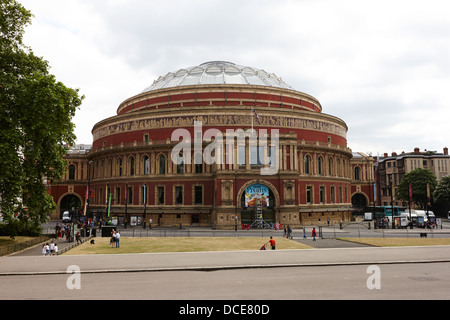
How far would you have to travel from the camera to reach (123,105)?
70188mm

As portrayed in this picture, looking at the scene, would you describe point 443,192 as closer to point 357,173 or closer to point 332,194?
point 357,173

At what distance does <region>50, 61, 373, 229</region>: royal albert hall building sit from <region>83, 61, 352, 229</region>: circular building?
0.15 m

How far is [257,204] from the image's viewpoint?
47.4 metres

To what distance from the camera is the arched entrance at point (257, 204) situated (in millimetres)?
47375

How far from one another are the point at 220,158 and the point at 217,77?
2201 cm

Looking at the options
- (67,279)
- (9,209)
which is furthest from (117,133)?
(67,279)

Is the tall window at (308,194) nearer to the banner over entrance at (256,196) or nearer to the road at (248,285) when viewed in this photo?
the banner over entrance at (256,196)

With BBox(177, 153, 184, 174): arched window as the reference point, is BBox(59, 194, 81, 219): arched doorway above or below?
below

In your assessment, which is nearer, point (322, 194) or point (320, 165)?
point (322, 194)

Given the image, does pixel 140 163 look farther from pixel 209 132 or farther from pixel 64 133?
pixel 64 133

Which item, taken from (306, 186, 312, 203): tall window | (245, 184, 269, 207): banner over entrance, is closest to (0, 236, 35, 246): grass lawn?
(245, 184, 269, 207): banner over entrance

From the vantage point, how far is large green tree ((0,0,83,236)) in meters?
24.7

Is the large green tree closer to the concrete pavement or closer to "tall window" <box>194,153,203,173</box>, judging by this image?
the concrete pavement

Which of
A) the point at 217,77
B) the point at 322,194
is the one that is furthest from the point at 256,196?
the point at 217,77
